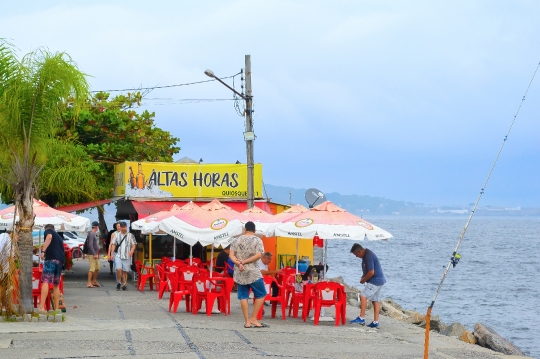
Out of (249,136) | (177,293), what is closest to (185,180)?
(249,136)

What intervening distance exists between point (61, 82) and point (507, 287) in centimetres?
4001

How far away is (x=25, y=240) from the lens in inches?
567

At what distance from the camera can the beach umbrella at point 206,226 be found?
58.5 feet

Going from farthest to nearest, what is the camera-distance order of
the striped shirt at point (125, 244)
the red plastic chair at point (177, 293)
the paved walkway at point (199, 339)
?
the striped shirt at point (125, 244), the red plastic chair at point (177, 293), the paved walkway at point (199, 339)

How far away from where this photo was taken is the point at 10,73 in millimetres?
14219

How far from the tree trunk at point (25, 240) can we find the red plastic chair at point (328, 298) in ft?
15.9

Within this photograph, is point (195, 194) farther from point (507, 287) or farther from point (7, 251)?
point (507, 287)

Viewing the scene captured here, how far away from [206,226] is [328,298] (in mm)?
3590

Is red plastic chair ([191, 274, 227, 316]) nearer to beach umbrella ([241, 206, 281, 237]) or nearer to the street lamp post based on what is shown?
beach umbrella ([241, 206, 281, 237])

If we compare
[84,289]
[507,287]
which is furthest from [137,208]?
[507,287]

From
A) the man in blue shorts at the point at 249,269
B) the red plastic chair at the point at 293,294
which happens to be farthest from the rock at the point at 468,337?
the man in blue shorts at the point at 249,269

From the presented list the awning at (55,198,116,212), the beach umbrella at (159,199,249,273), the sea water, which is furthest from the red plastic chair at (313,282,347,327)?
the awning at (55,198,116,212)

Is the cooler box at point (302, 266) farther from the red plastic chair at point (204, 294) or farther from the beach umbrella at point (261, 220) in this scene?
the red plastic chair at point (204, 294)

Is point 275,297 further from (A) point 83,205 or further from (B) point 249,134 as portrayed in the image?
(A) point 83,205
